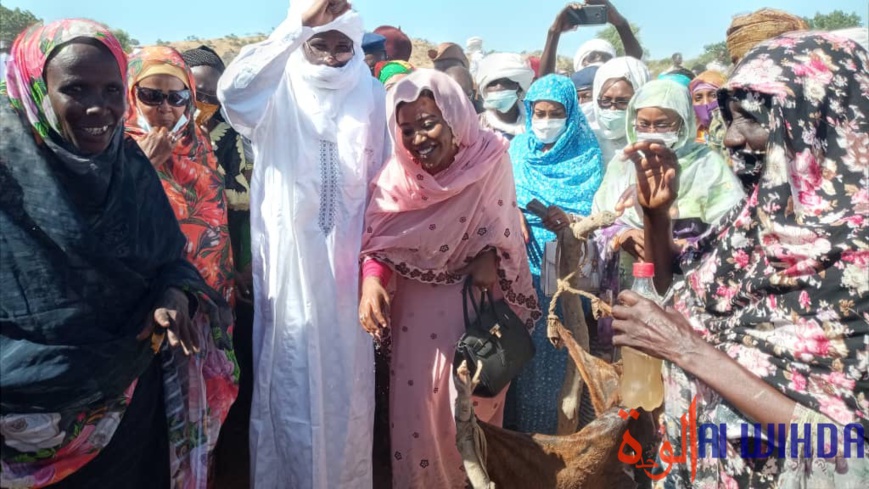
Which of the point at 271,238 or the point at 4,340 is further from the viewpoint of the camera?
the point at 271,238

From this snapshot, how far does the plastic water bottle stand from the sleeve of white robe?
1.90 metres

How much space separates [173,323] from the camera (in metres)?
2.19

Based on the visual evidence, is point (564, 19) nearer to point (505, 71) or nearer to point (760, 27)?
point (505, 71)

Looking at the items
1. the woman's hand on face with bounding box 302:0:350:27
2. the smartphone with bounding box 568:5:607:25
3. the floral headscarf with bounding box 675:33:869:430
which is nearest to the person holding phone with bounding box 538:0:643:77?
the smartphone with bounding box 568:5:607:25

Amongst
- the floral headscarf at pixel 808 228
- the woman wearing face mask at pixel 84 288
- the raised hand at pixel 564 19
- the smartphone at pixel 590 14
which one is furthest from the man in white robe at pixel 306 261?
the smartphone at pixel 590 14

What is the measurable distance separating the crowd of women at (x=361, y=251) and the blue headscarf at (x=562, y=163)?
18 mm

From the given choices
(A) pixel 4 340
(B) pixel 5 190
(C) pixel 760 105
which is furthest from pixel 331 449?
(C) pixel 760 105

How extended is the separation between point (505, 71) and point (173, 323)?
3.96 metres

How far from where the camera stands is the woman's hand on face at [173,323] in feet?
7.13

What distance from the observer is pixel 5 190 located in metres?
1.96

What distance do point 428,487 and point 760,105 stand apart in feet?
6.70

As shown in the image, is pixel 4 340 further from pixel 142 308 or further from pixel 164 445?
pixel 164 445

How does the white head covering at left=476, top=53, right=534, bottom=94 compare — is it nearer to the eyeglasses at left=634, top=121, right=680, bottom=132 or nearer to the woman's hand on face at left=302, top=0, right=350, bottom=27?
the eyeglasses at left=634, top=121, right=680, bottom=132

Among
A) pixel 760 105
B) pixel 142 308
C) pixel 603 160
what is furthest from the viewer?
pixel 603 160
